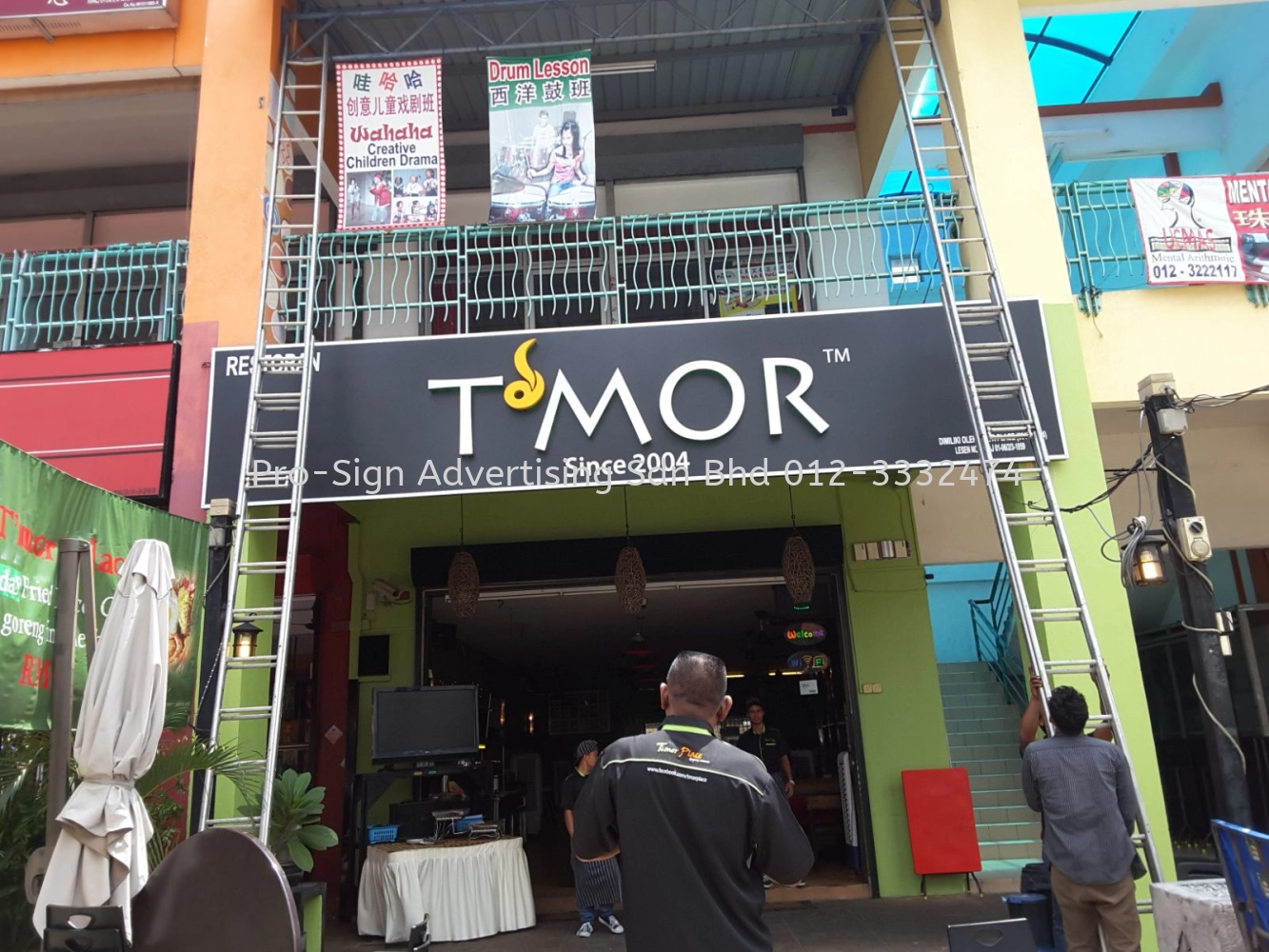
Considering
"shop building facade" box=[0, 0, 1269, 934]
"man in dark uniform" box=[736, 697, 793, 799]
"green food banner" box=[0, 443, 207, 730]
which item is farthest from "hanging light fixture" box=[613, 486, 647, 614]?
"green food banner" box=[0, 443, 207, 730]

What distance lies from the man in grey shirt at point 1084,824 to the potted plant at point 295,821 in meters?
3.97

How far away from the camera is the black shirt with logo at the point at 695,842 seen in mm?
2795

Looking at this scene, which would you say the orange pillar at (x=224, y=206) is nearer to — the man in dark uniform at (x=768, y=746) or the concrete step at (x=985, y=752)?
the man in dark uniform at (x=768, y=746)

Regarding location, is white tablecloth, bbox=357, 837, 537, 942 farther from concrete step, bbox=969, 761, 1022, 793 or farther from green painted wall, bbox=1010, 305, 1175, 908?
concrete step, bbox=969, 761, 1022, 793

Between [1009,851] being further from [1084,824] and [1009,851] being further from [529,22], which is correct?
[529,22]

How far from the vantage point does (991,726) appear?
38.4 ft

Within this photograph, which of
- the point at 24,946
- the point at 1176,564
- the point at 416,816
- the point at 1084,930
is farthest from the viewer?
the point at 416,816

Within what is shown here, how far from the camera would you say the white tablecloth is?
767cm

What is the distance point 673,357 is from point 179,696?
3952 mm

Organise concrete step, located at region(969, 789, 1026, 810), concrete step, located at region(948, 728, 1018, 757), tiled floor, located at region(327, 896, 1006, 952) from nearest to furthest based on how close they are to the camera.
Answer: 1. tiled floor, located at region(327, 896, 1006, 952)
2. concrete step, located at region(969, 789, 1026, 810)
3. concrete step, located at region(948, 728, 1018, 757)

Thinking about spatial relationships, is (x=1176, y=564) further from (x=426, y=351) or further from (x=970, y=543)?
(x=426, y=351)

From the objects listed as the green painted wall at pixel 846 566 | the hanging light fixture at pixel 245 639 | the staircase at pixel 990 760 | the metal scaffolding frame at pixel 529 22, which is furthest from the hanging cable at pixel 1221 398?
the hanging light fixture at pixel 245 639

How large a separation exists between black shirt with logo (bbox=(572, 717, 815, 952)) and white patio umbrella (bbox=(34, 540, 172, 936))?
218cm

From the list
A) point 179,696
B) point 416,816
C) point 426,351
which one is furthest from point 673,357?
point 416,816
